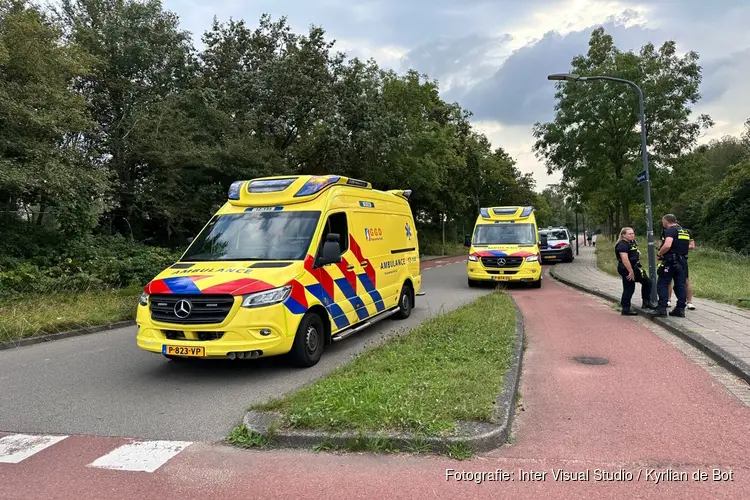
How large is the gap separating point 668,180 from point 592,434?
986 inches

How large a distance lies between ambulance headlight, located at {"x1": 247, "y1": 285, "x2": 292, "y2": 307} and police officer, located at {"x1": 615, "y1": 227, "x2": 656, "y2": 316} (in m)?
6.94

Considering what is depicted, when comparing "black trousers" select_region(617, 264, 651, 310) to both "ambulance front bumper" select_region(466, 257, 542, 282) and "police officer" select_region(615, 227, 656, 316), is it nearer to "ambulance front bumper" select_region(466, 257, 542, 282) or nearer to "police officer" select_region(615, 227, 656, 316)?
"police officer" select_region(615, 227, 656, 316)

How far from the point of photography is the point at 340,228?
7754 millimetres

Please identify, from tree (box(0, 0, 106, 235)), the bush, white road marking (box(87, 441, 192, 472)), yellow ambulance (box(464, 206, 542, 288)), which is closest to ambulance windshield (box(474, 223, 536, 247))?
yellow ambulance (box(464, 206, 542, 288))

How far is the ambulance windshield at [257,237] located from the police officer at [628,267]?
20.4 ft

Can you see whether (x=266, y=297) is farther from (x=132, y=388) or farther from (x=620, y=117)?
(x=620, y=117)

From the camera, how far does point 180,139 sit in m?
18.4

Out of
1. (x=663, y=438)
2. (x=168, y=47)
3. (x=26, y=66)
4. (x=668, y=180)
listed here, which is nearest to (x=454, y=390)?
(x=663, y=438)

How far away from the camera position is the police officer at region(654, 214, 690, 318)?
927 centimetres

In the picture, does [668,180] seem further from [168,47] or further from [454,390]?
[454,390]

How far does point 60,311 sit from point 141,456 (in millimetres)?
7600

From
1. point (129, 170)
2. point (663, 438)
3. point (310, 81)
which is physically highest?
point (310, 81)

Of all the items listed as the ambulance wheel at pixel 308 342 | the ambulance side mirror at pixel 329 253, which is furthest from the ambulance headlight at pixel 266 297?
the ambulance side mirror at pixel 329 253

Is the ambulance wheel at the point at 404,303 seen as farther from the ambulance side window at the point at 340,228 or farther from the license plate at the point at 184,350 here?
the license plate at the point at 184,350
